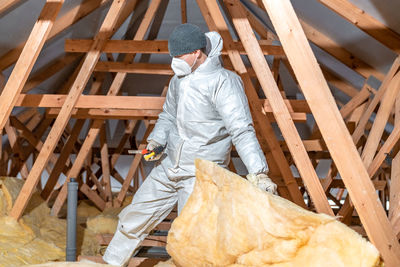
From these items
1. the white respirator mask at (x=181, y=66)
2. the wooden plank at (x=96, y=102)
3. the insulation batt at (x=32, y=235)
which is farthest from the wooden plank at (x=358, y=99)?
the insulation batt at (x=32, y=235)

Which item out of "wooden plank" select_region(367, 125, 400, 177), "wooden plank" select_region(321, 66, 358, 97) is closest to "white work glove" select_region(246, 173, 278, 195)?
"wooden plank" select_region(367, 125, 400, 177)

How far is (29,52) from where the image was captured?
3.09 meters

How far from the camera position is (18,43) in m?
4.38

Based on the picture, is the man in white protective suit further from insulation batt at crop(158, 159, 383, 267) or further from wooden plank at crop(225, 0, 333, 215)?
wooden plank at crop(225, 0, 333, 215)

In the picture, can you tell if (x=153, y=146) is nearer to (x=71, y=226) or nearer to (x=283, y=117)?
(x=283, y=117)

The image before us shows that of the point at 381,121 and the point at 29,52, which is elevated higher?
the point at 29,52

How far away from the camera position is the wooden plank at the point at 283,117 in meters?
2.58

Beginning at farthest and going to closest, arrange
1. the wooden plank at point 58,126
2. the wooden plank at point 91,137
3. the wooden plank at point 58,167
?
the wooden plank at point 58,167, the wooden plank at point 91,137, the wooden plank at point 58,126

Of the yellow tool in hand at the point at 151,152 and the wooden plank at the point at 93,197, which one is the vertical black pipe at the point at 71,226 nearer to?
the yellow tool in hand at the point at 151,152

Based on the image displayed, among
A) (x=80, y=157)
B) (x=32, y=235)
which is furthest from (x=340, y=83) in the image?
(x=32, y=235)

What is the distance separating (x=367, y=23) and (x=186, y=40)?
1.79 m

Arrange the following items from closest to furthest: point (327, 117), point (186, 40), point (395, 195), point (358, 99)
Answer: point (327, 117), point (186, 40), point (395, 195), point (358, 99)

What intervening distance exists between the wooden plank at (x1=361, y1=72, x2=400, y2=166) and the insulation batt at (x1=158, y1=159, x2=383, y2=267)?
1.60 m

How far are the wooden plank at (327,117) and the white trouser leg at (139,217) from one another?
91 cm
